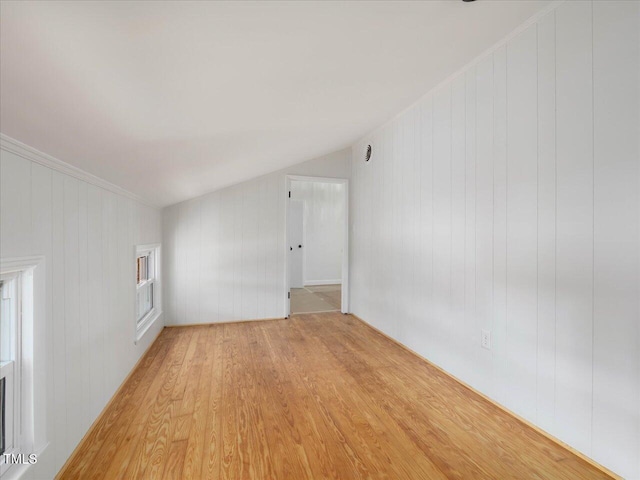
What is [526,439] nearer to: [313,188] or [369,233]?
[369,233]

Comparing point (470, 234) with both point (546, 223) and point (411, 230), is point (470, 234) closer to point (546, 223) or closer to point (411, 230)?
point (546, 223)

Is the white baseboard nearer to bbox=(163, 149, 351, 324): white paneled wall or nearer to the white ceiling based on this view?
bbox=(163, 149, 351, 324): white paneled wall

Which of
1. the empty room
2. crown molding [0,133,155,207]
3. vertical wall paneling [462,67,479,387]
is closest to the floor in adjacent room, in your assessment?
the empty room

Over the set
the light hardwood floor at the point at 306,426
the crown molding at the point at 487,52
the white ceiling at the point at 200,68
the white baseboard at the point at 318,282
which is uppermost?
the crown molding at the point at 487,52

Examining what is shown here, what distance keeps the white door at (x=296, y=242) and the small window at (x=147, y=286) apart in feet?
11.0

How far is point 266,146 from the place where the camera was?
7.96 feet

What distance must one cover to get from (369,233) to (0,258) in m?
3.22

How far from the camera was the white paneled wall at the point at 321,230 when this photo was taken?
6.91 m

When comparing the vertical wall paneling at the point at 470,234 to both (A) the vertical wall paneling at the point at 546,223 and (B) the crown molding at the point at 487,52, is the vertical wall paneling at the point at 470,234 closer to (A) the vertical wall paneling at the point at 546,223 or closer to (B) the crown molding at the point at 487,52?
(B) the crown molding at the point at 487,52

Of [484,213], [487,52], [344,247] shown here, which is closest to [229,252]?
[344,247]

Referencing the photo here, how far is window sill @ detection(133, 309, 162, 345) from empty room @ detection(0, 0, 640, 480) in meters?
0.05

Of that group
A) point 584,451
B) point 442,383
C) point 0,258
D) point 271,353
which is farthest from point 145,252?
point 584,451

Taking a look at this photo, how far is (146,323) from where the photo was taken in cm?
288

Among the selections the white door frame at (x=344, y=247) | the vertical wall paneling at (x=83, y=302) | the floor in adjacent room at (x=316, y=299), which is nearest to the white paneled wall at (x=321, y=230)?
the floor in adjacent room at (x=316, y=299)
